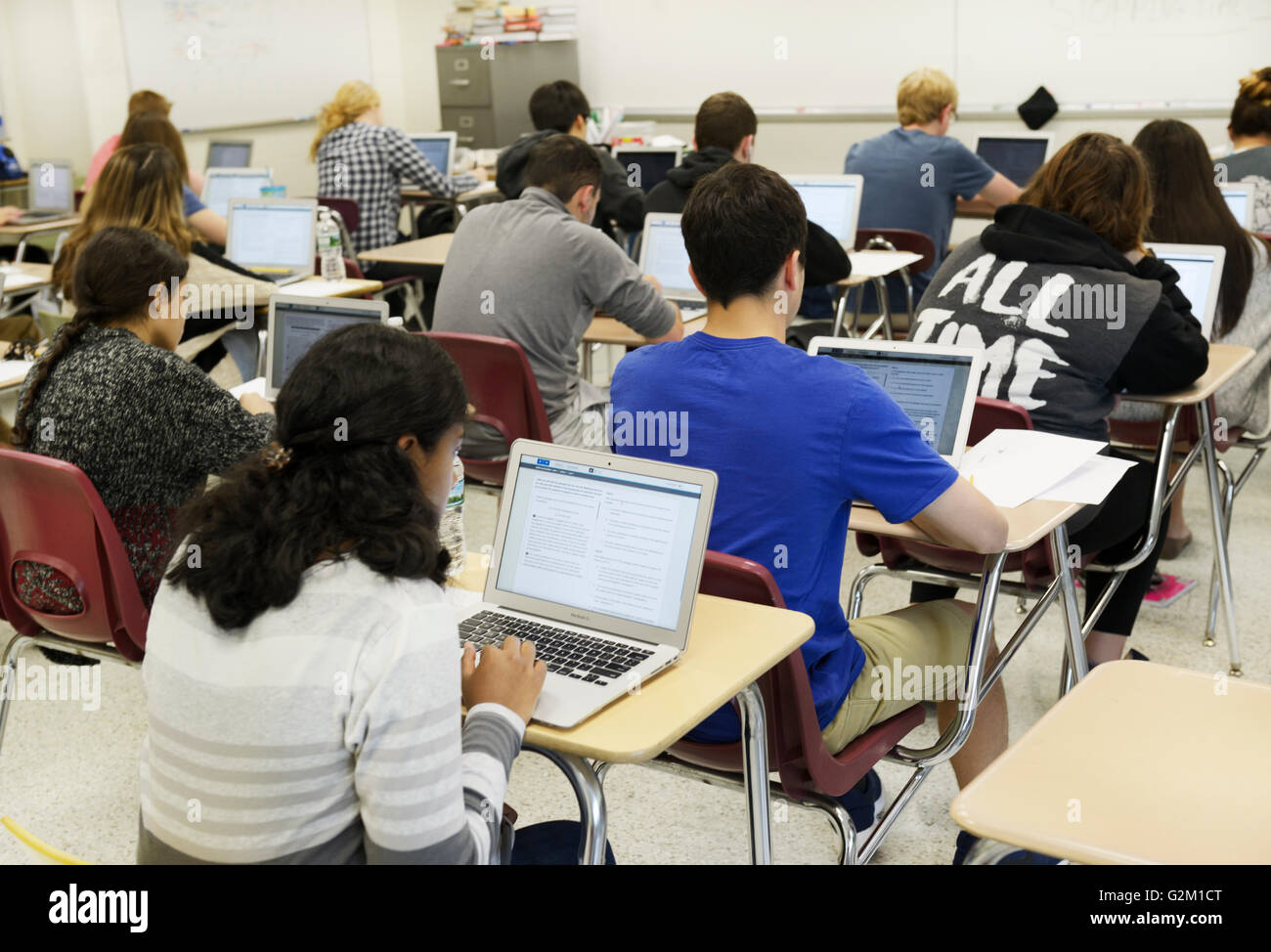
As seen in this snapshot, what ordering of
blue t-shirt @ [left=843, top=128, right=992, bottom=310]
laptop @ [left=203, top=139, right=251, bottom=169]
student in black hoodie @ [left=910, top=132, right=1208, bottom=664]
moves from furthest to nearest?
laptop @ [left=203, top=139, right=251, bottom=169] → blue t-shirt @ [left=843, top=128, right=992, bottom=310] → student in black hoodie @ [left=910, top=132, right=1208, bottom=664]

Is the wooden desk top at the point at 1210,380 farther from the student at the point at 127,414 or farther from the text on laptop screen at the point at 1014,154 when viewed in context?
the text on laptop screen at the point at 1014,154

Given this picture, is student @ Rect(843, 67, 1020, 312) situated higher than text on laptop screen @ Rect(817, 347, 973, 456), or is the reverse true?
student @ Rect(843, 67, 1020, 312)

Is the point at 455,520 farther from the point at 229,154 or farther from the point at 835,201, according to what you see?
the point at 229,154

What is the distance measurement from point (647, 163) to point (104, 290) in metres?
4.75

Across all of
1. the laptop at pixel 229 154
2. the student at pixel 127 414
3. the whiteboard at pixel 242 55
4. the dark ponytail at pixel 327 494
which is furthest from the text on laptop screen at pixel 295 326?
the whiteboard at pixel 242 55

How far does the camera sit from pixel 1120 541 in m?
2.77

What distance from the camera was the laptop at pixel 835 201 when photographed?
191 inches

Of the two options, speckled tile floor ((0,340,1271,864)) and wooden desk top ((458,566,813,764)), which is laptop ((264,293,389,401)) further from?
wooden desk top ((458,566,813,764))

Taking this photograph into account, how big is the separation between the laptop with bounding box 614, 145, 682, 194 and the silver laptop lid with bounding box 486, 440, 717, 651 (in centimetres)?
518

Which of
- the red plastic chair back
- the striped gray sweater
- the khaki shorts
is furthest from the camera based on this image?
the red plastic chair back

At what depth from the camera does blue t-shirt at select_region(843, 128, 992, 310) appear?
205 inches

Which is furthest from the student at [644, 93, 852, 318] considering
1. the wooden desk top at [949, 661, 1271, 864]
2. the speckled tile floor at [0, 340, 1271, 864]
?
the wooden desk top at [949, 661, 1271, 864]

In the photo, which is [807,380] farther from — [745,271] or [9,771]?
[9,771]
